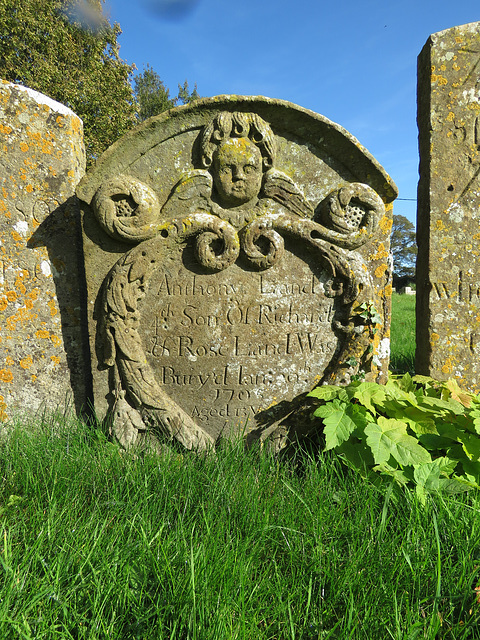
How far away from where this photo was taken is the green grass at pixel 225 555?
1.32m

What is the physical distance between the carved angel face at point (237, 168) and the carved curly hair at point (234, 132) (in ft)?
0.11

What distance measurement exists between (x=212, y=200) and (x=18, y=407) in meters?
1.92

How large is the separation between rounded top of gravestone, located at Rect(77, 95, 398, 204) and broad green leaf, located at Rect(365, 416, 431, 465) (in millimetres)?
1525

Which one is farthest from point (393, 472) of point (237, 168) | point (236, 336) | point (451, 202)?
point (451, 202)

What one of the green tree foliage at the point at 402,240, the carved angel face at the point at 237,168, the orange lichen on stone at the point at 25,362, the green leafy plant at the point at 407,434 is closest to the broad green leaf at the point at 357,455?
the green leafy plant at the point at 407,434

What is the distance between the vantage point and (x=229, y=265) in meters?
2.57

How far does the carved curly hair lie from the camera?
244 centimetres

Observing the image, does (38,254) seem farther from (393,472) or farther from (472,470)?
(472,470)

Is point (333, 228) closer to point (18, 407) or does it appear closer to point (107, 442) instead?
point (107, 442)

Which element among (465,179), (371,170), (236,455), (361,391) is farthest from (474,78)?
(236,455)

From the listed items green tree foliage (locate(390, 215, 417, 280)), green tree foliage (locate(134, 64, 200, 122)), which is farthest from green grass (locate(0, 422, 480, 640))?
green tree foliage (locate(390, 215, 417, 280))

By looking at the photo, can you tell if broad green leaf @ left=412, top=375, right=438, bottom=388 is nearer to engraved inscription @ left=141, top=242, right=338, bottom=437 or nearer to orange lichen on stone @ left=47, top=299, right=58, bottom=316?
engraved inscription @ left=141, top=242, right=338, bottom=437

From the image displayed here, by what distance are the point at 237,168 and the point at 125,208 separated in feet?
2.36

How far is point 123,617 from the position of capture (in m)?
1.32
